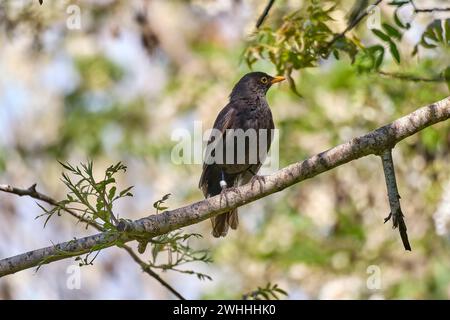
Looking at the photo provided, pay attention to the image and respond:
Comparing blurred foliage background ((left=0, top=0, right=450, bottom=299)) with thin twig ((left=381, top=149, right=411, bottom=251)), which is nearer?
thin twig ((left=381, top=149, right=411, bottom=251))

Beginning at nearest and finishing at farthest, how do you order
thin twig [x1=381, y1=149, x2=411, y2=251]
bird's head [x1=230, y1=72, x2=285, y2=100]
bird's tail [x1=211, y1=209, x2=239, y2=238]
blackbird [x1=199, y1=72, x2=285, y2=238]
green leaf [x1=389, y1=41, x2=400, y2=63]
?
thin twig [x1=381, y1=149, x2=411, y2=251] < green leaf [x1=389, y1=41, x2=400, y2=63] < bird's tail [x1=211, y1=209, x2=239, y2=238] < blackbird [x1=199, y1=72, x2=285, y2=238] < bird's head [x1=230, y1=72, x2=285, y2=100]

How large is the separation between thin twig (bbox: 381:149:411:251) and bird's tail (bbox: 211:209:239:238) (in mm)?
2070

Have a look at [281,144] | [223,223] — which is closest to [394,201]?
[223,223]

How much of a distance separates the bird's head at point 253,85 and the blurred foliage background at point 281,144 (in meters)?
0.47

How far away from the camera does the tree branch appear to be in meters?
4.71

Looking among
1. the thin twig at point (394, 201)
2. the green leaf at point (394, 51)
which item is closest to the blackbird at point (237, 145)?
the green leaf at point (394, 51)

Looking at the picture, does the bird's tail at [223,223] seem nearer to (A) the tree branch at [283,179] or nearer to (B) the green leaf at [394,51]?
(A) the tree branch at [283,179]

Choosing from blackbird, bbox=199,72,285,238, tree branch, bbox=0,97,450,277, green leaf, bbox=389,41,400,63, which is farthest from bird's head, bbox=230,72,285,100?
tree branch, bbox=0,97,450,277

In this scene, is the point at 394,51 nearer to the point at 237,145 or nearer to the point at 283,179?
the point at 283,179

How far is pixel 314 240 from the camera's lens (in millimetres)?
9453

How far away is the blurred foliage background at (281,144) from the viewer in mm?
7535

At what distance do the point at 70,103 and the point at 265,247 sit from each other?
587 cm

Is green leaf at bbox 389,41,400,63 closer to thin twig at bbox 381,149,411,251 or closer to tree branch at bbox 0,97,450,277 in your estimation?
tree branch at bbox 0,97,450,277
